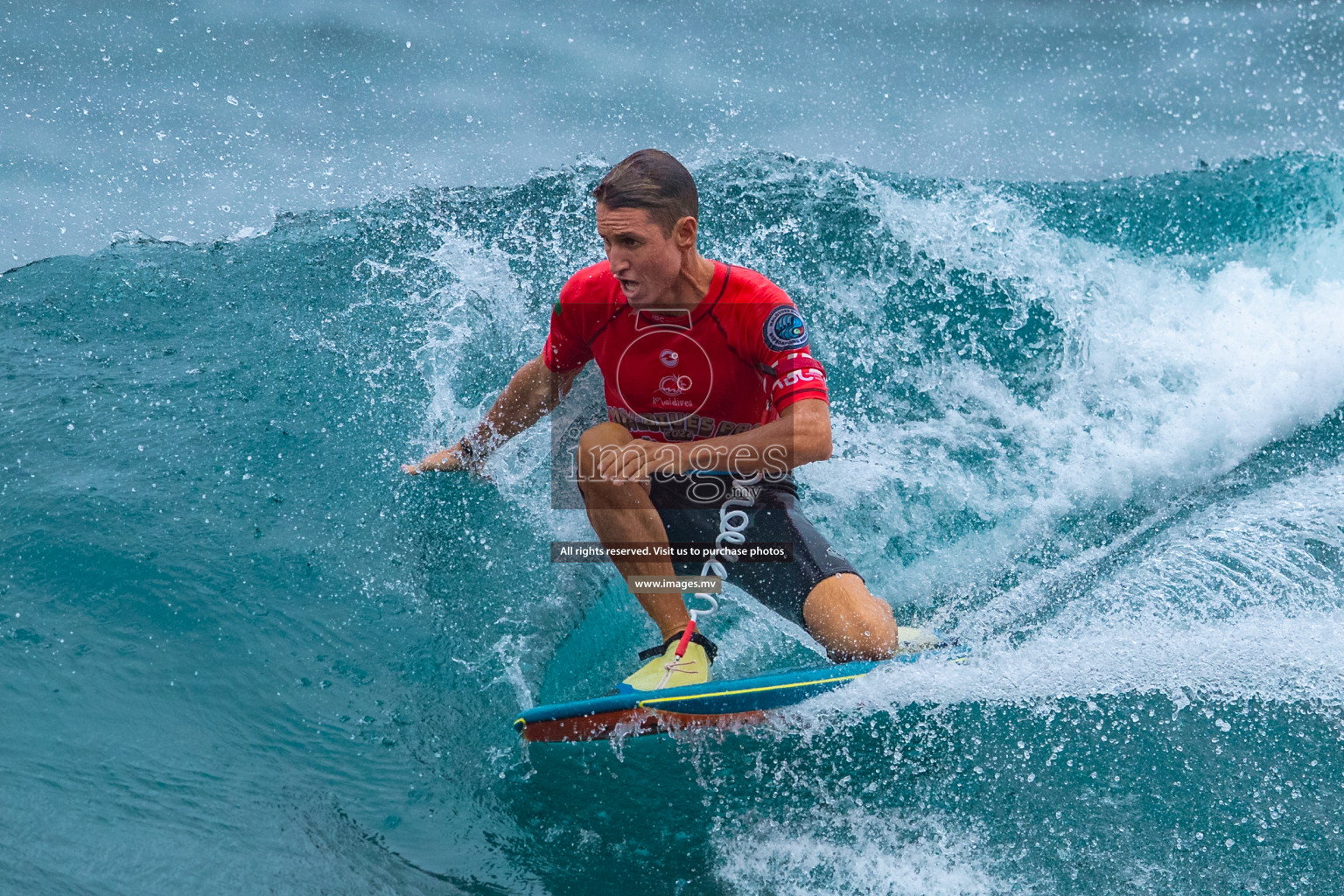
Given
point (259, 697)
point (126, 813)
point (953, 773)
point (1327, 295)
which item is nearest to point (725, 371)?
point (953, 773)

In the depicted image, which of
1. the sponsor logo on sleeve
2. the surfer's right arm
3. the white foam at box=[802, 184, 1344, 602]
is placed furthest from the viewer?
the white foam at box=[802, 184, 1344, 602]

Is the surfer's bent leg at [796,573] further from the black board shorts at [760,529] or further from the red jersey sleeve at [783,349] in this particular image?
the red jersey sleeve at [783,349]

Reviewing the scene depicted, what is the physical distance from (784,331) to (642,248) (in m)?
0.53

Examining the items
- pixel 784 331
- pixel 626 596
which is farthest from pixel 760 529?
pixel 626 596

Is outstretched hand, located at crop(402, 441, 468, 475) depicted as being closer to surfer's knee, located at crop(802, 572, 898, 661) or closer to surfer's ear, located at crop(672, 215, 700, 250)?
surfer's ear, located at crop(672, 215, 700, 250)

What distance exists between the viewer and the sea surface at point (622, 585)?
2.97 metres

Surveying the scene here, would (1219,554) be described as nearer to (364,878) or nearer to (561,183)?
(364,878)

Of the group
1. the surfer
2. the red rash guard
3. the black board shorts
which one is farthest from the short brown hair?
the black board shorts

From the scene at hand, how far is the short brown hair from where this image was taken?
2912 millimetres

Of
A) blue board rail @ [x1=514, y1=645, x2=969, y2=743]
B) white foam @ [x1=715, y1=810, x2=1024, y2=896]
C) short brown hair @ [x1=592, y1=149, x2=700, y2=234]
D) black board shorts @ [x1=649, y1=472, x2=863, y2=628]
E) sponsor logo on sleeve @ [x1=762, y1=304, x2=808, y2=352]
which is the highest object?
short brown hair @ [x1=592, y1=149, x2=700, y2=234]

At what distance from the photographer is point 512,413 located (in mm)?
3686

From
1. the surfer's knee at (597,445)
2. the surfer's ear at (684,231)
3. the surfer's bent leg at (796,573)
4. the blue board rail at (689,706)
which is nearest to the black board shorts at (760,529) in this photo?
the surfer's bent leg at (796,573)

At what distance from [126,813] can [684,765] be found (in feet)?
5.85

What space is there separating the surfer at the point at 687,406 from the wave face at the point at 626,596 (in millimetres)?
359
